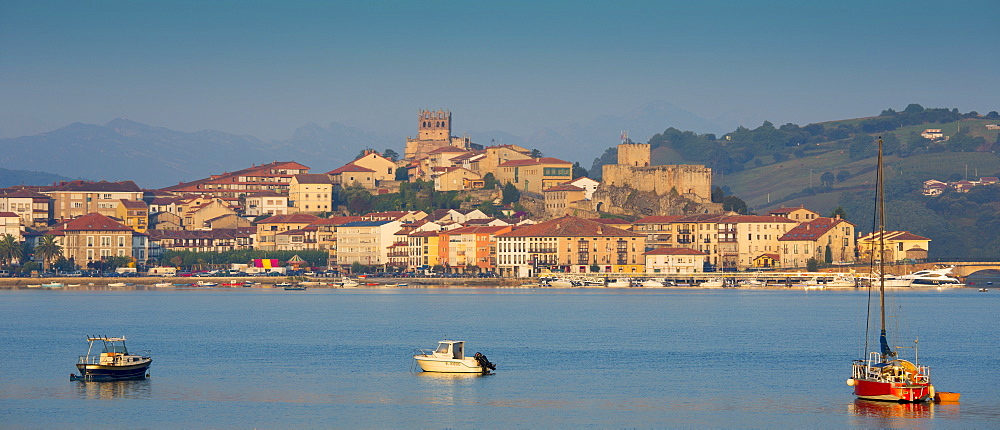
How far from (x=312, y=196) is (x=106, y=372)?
94.5m

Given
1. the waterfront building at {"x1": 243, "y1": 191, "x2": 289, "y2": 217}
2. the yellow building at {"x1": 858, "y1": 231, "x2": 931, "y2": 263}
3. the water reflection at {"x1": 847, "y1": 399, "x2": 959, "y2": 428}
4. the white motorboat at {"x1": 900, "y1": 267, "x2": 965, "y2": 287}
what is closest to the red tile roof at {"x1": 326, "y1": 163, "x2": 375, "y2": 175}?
the waterfront building at {"x1": 243, "y1": 191, "x2": 289, "y2": 217}

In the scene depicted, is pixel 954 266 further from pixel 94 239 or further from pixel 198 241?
pixel 94 239

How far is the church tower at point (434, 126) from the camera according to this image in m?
165

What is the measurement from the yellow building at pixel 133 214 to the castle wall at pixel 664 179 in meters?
39.1

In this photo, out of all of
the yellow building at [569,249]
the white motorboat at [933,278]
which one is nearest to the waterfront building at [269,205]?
the yellow building at [569,249]

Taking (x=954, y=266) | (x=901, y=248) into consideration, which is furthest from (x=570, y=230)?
(x=954, y=266)

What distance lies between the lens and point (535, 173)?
129625 millimetres

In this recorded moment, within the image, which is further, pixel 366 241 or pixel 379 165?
pixel 379 165

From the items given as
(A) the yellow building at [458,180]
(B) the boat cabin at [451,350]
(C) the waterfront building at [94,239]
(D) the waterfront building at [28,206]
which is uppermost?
Answer: (A) the yellow building at [458,180]

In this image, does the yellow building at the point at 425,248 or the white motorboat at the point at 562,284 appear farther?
the yellow building at the point at 425,248

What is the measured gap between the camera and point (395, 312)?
70.1 m

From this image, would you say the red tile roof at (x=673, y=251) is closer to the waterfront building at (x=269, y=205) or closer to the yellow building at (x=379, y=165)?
the yellow building at (x=379, y=165)

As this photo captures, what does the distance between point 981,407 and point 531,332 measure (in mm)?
24811

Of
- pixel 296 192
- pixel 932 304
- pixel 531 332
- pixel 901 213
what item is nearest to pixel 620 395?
pixel 531 332
